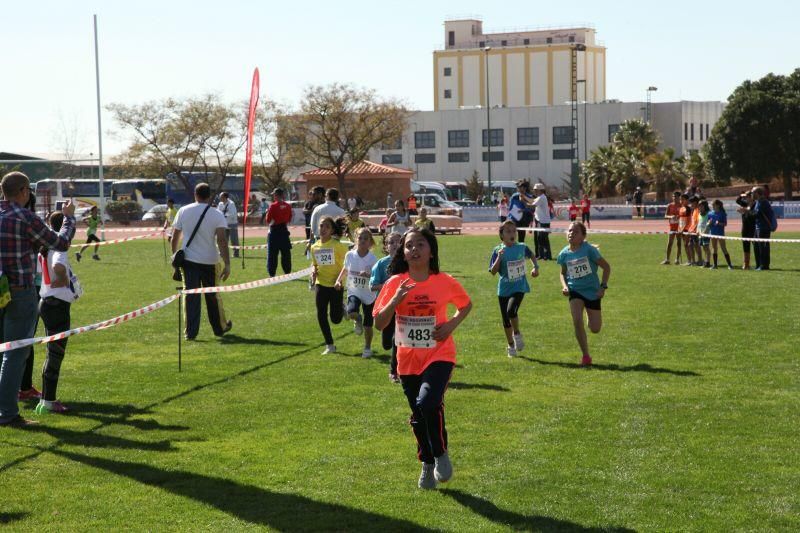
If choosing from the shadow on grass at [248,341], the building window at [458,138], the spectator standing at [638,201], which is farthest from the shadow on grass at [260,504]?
the building window at [458,138]

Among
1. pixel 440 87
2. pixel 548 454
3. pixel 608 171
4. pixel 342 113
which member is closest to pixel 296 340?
pixel 548 454

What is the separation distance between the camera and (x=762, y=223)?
88.0 feet

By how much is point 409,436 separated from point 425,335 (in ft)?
5.79

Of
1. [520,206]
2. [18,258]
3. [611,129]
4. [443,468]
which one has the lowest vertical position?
[443,468]

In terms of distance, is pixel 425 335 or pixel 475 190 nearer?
pixel 425 335

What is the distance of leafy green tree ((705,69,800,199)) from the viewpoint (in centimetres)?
7544

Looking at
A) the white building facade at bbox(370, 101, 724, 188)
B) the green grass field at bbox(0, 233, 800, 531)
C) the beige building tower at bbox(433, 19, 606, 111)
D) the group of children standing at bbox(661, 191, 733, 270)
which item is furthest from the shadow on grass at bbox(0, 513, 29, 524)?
the beige building tower at bbox(433, 19, 606, 111)

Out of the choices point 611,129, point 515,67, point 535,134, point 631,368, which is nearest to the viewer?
point 631,368

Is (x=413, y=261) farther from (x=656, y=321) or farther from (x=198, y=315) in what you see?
(x=656, y=321)

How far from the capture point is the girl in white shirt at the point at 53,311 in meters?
10.1

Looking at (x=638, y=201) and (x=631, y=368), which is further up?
(x=638, y=201)

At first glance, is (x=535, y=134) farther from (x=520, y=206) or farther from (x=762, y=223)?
(x=762, y=223)

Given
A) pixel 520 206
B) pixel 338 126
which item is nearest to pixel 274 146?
pixel 338 126

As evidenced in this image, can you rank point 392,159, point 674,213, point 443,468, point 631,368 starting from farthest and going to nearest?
point 392,159 < point 674,213 < point 631,368 < point 443,468
